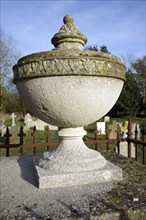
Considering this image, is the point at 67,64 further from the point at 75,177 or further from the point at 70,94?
the point at 75,177

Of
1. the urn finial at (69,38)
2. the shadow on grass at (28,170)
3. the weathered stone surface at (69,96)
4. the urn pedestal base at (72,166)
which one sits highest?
the urn finial at (69,38)

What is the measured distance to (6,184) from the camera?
256 centimetres

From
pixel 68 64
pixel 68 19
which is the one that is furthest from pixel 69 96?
pixel 68 19

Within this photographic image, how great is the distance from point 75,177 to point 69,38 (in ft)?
4.95

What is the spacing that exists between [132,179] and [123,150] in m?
4.26

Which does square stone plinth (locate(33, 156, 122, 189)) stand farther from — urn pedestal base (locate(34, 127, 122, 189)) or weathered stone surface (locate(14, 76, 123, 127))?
weathered stone surface (locate(14, 76, 123, 127))

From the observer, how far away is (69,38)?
8.73 ft

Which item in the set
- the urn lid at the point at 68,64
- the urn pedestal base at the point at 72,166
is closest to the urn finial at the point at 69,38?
the urn lid at the point at 68,64

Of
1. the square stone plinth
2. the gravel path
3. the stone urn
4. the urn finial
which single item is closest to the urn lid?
the stone urn

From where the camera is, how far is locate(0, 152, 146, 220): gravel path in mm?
1870

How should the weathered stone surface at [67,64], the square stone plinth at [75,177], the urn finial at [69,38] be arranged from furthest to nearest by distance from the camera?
the urn finial at [69,38], the square stone plinth at [75,177], the weathered stone surface at [67,64]

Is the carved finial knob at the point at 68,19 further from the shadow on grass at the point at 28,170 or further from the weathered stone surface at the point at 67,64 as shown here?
the shadow on grass at the point at 28,170

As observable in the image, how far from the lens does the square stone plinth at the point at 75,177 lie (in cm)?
242

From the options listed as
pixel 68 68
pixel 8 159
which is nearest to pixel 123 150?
pixel 8 159
